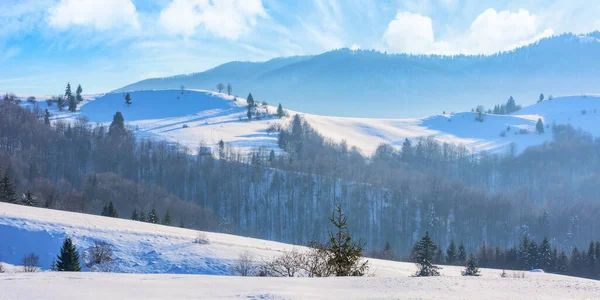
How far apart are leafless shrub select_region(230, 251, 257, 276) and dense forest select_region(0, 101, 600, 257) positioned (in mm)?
51029

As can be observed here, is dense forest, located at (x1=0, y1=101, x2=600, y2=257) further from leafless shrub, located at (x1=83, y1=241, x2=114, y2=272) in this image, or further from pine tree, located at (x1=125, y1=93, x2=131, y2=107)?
pine tree, located at (x1=125, y1=93, x2=131, y2=107)

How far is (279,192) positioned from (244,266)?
8046 cm

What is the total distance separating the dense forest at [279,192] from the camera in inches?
3942

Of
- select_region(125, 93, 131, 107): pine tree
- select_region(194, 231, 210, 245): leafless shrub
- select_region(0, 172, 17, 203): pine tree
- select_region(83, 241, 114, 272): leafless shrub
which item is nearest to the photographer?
select_region(83, 241, 114, 272): leafless shrub

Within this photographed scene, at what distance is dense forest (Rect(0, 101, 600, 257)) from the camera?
328ft

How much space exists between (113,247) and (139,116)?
150 metres

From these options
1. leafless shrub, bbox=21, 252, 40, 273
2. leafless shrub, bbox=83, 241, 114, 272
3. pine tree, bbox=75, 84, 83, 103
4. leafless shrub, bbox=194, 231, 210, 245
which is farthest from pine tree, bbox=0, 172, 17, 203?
pine tree, bbox=75, 84, 83, 103

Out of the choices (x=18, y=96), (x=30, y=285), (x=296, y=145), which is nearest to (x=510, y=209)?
(x=296, y=145)

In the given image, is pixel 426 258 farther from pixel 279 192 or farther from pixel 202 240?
pixel 279 192

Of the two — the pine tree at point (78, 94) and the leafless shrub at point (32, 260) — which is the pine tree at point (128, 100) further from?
the leafless shrub at point (32, 260)

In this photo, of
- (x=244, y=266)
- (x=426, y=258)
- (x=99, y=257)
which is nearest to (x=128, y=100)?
(x=99, y=257)

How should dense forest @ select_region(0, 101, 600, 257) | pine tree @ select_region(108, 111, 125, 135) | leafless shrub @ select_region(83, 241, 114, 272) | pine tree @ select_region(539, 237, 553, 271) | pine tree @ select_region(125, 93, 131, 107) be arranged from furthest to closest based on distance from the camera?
pine tree @ select_region(125, 93, 131, 107), pine tree @ select_region(108, 111, 125, 135), dense forest @ select_region(0, 101, 600, 257), pine tree @ select_region(539, 237, 553, 271), leafless shrub @ select_region(83, 241, 114, 272)

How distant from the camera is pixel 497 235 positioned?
10825 cm

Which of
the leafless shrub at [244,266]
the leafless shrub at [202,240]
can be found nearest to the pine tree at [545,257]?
the leafless shrub at [244,266]
